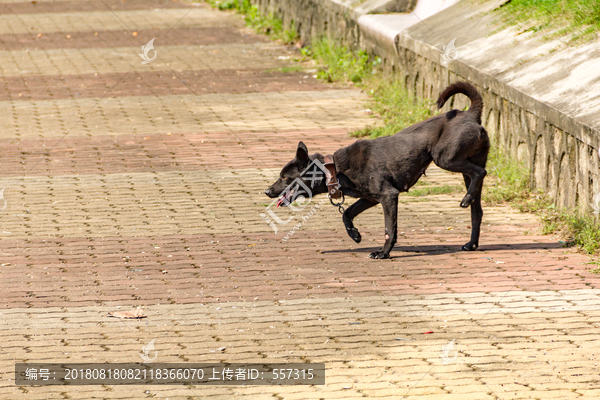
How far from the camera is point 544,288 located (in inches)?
245

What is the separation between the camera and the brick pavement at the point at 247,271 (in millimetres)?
4961

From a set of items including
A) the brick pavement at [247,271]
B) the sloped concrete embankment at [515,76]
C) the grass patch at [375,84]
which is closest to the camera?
the brick pavement at [247,271]

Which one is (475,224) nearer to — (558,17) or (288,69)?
(558,17)

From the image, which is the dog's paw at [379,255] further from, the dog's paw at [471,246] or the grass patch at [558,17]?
the grass patch at [558,17]

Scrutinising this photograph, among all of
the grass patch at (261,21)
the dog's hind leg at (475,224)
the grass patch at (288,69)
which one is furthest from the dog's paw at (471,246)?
the grass patch at (261,21)

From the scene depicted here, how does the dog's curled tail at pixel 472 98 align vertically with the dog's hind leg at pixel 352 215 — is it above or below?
above

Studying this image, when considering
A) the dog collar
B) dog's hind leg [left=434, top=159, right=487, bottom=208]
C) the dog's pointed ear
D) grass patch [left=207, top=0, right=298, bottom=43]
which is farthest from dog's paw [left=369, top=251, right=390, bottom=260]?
grass patch [left=207, top=0, right=298, bottom=43]

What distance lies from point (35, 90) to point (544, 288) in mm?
11100

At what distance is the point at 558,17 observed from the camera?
955 cm

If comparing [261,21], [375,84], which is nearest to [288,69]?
[375,84]

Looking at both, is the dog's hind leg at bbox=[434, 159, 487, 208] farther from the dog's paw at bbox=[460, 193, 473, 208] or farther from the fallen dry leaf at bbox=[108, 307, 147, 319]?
the fallen dry leaf at bbox=[108, 307, 147, 319]

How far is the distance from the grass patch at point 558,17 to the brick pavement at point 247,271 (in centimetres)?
222

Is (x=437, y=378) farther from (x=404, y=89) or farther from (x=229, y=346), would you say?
(x=404, y=89)

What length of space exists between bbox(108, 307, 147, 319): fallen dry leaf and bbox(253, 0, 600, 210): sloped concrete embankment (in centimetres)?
431
